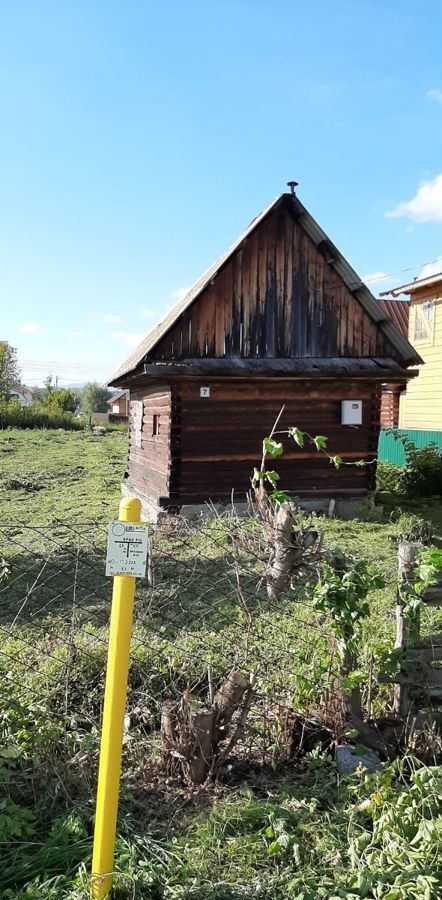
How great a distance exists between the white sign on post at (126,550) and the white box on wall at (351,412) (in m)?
10.6

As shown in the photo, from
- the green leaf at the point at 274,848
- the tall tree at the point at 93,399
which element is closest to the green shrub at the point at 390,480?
the green leaf at the point at 274,848

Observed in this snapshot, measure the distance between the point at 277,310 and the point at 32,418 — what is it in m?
33.7

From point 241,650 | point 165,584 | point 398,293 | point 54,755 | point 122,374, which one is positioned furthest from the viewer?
point 398,293

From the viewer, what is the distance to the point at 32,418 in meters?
43.3

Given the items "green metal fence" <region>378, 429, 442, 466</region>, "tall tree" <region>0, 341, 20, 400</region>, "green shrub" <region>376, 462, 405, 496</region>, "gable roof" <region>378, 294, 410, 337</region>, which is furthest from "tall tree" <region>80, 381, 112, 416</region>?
"green shrub" <region>376, 462, 405, 496</region>

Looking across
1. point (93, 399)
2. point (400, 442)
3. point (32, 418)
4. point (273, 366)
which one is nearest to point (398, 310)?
point (400, 442)

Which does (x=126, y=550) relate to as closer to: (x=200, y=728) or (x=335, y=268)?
(x=200, y=728)

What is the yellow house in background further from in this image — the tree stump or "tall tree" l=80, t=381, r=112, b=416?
"tall tree" l=80, t=381, r=112, b=416

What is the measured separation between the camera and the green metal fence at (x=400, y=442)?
17656mm

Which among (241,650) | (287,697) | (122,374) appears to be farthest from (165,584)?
(122,374)

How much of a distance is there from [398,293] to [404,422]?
4014mm

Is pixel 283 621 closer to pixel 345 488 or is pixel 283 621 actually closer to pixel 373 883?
pixel 373 883

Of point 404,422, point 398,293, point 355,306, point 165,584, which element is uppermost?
point 398,293

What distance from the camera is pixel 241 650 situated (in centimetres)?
432
